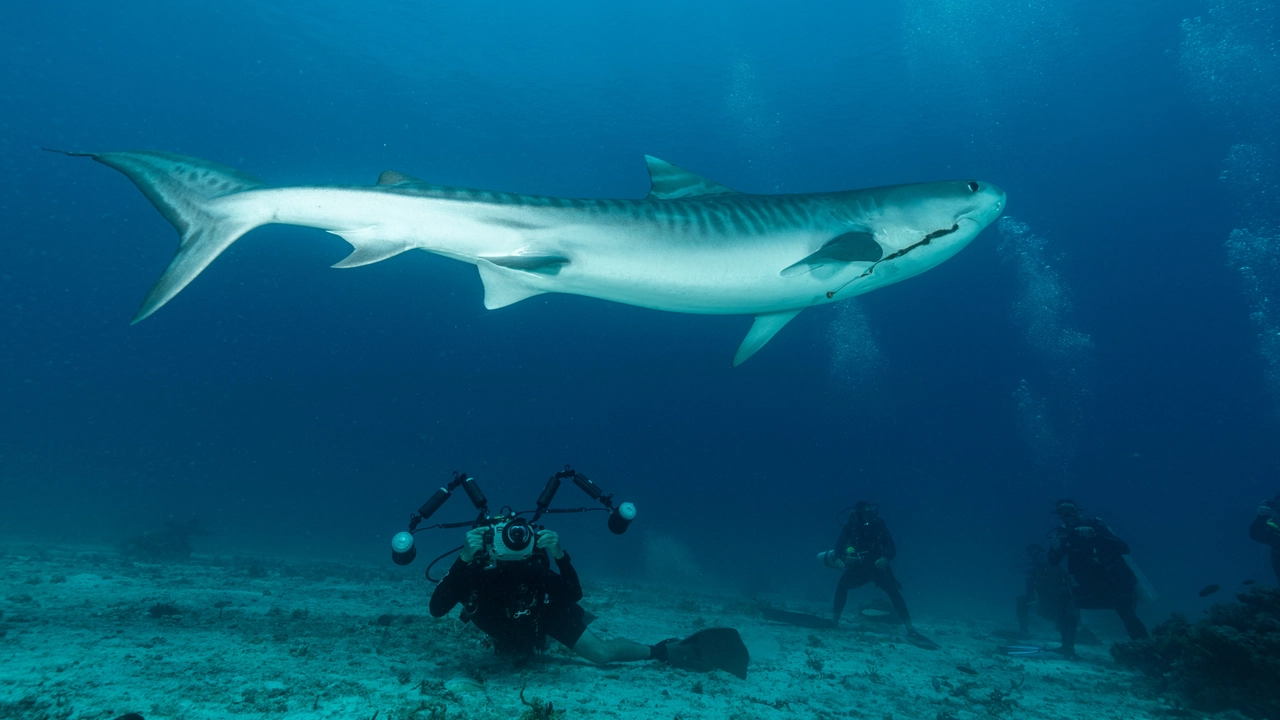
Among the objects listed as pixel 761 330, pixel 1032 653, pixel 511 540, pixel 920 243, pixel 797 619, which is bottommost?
pixel 797 619

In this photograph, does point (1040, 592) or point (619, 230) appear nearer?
point (619, 230)

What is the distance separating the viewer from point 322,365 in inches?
4737

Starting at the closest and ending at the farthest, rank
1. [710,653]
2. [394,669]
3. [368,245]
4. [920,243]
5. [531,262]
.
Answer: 1. [368,245]
2. [531,262]
3. [394,669]
4. [920,243]
5. [710,653]

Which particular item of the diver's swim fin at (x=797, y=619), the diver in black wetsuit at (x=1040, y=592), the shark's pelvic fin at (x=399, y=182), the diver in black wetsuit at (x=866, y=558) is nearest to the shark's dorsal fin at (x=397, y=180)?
the shark's pelvic fin at (x=399, y=182)

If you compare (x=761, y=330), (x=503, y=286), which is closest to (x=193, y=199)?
(x=503, y=286)

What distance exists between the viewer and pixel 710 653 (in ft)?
17.8

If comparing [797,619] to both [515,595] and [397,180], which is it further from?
[397,180]

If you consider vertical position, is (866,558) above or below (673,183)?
below

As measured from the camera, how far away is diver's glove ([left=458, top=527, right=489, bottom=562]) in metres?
3.81

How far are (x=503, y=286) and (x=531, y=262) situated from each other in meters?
0.43

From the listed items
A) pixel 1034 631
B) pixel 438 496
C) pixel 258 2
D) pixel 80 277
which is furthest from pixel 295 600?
pixel 80 277

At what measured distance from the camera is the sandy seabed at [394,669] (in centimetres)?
323

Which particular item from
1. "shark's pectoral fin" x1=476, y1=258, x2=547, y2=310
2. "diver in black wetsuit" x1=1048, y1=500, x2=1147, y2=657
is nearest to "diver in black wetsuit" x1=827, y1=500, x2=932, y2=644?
"diver in black wetsuit" x1=1048, y1=500, x2=1147, y2=657

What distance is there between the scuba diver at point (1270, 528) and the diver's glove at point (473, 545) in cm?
1144
